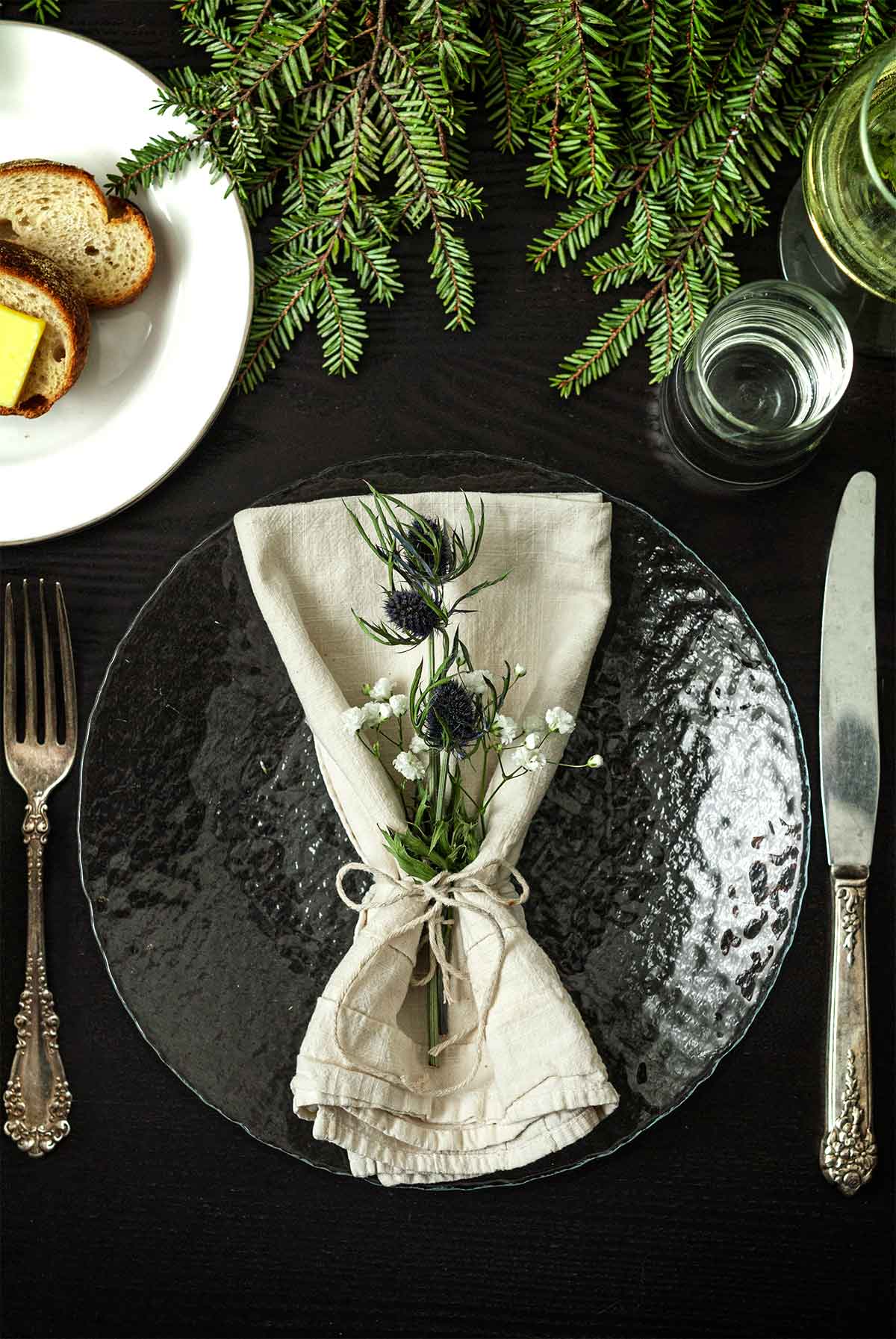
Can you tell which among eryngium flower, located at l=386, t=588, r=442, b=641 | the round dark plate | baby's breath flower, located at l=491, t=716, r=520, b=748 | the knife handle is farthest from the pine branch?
the knife handle

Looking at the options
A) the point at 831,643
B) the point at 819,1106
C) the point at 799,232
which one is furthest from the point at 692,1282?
the point at 799,232

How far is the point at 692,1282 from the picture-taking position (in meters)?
0.75

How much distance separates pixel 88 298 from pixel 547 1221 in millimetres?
783

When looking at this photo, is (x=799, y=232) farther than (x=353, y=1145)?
Yes

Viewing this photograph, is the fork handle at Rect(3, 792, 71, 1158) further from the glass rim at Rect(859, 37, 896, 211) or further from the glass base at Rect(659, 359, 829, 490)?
the glass rim at Rect(859, 37, 896, 211)

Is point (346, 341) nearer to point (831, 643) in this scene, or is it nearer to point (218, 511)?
point (218, 511)

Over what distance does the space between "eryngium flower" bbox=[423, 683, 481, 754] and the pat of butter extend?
1.27 ft

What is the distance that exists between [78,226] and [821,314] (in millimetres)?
559

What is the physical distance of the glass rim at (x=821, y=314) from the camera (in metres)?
0.72

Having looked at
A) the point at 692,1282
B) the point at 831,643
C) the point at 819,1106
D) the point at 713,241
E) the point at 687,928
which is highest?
the point at 713,241

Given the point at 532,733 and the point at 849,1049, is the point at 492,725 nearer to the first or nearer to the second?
the point at 532,733

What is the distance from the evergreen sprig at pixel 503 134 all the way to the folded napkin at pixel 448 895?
0.15 metres

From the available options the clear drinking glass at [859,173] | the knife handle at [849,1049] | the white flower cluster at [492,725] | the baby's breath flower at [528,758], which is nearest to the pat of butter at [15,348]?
the white flower cluster at [492,725]

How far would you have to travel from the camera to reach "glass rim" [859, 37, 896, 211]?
62cm
